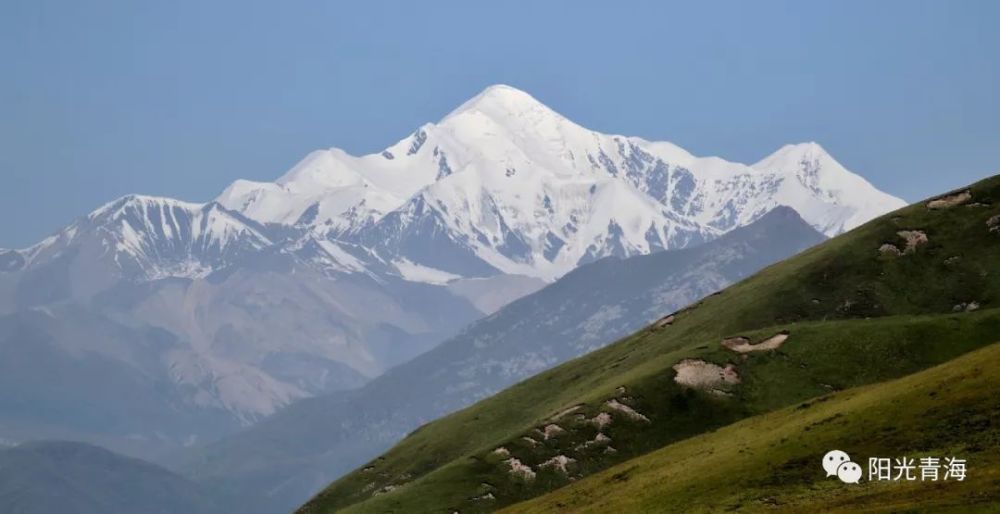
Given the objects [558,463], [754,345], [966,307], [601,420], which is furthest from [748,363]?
[966,307]

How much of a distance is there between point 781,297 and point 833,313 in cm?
1090

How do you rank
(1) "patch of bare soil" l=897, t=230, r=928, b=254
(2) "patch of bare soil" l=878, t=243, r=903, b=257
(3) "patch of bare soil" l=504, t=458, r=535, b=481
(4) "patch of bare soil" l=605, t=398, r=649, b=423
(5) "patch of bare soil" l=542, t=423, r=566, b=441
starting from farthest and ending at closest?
(2) "patch of bare soil" l=878, t=243, r=903, b=257
(1) "patch of bare soil" l=897, t=230, r=928, b=254
(4) "patch of bare soil" l=605, t=398, r=649, b=423
(5) "patch of bare soil" l=542, t=423, r=566, b=441
(3) "patch of bare soil" l=504, t=458, r=535, b=481

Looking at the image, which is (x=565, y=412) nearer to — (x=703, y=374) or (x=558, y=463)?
(x=558, y=463)

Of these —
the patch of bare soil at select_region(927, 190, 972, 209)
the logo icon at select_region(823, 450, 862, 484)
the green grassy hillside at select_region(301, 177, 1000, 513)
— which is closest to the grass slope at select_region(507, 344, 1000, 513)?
the logo icon at select_region(823, 450, 862, 484)

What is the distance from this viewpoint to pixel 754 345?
156 meters

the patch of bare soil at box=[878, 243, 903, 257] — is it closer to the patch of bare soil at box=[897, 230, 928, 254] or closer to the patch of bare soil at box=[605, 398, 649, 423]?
the patch of bare soil at box=[897, 230, 928, 254]

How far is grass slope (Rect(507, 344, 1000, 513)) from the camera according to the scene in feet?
258

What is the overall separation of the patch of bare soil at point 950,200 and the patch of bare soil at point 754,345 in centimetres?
4457

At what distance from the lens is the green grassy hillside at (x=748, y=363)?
143750 millimetres

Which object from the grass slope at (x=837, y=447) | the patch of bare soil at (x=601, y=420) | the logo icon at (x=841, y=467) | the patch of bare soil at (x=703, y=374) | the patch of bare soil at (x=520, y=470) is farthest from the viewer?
the patch of bare soil at (x=703, y=374)

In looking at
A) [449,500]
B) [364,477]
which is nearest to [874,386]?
[449,500]

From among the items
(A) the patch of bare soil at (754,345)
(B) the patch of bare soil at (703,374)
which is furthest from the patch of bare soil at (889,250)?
(B) the patch of bare soil at (703,374)

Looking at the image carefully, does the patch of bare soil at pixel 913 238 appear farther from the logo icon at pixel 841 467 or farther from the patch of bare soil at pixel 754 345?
the logo icon at pixel 841 467

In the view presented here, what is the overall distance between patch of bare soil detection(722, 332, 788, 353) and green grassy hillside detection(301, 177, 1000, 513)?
66 cm
